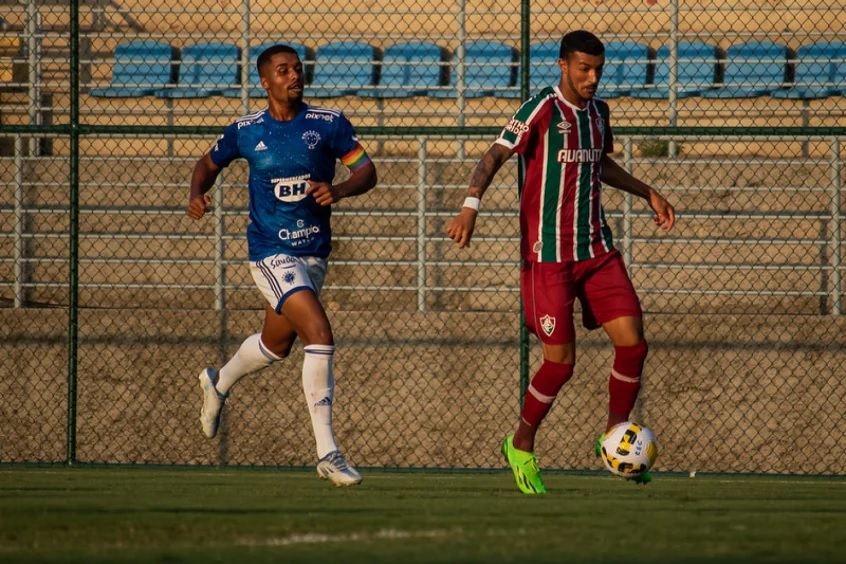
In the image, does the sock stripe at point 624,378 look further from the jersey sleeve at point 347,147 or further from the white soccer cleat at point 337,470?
the jersey sleeve at point 347,147

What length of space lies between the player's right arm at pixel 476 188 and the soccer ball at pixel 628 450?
4.04 feet

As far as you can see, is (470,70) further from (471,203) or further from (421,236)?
Result: (471,203)

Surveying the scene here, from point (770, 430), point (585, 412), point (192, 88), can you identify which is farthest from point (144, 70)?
point (770, 430)

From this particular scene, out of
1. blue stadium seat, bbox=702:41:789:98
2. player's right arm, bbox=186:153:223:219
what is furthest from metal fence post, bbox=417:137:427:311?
blue stadium seat, bbox=702:41:789:98

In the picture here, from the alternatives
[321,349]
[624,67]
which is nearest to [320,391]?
[321,349]

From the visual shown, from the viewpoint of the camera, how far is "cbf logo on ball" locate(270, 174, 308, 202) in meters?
7.59

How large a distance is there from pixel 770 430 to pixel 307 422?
11.0ft

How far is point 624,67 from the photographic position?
14164 millimetres

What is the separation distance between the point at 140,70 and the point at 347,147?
299 inches

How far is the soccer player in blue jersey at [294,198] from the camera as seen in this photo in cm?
739

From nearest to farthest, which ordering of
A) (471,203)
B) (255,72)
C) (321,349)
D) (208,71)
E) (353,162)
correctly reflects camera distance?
(471,203) → (321,349) → (353,162) → (255,72) → (208,71)

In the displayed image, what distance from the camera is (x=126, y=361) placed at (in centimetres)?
1090

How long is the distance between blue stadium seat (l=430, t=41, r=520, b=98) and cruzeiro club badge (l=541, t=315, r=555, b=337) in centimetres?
657

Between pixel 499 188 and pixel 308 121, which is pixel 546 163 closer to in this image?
pixel 308 121
